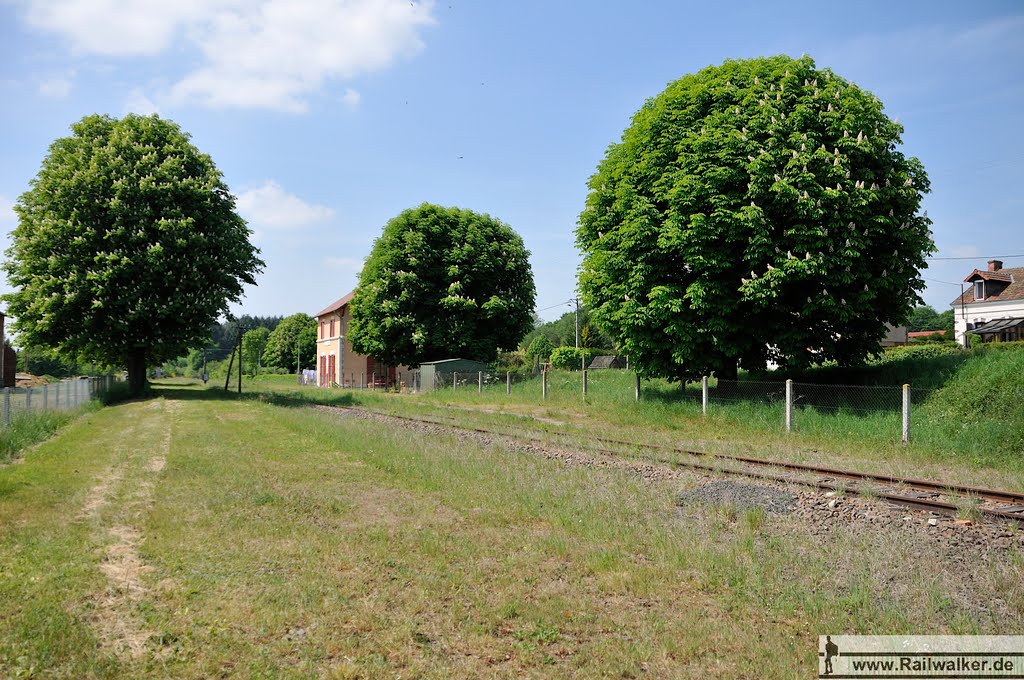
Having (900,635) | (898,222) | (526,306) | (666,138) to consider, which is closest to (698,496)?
(900,635)

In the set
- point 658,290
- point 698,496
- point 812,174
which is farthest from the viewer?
point 658,290

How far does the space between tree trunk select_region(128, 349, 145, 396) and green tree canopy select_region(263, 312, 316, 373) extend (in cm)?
6856

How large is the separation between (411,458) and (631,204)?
12144 millimetres

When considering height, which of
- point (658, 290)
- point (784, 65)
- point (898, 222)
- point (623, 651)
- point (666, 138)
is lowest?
point (623, 651)

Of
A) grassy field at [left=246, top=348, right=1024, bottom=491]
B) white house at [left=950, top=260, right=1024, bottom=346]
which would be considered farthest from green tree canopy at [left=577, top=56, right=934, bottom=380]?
white house at [left=950, top=260, right=1024, bottom=346]

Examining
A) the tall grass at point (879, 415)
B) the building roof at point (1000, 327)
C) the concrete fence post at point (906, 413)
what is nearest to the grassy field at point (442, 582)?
the tall grass at point (879, 415)

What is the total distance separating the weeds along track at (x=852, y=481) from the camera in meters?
8.41

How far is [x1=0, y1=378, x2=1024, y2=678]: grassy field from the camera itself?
4531mm

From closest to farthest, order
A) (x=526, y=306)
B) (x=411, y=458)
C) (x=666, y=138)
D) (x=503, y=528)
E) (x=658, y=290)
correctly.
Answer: (x=503, y=528) < (x=411, y=458) < (x=658, y=290) < (x=666, y=138) < (x=526, y=306)

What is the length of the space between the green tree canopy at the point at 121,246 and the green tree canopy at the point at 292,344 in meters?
71.1

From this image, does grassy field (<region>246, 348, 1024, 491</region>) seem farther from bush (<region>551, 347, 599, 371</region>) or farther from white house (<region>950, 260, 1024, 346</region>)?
white house (<region>950, 260, 1024, 346</region>)

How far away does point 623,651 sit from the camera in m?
4.63

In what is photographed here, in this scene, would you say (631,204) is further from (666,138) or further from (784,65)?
(784,65)

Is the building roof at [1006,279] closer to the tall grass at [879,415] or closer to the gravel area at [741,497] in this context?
the tall grass at [879,415]
